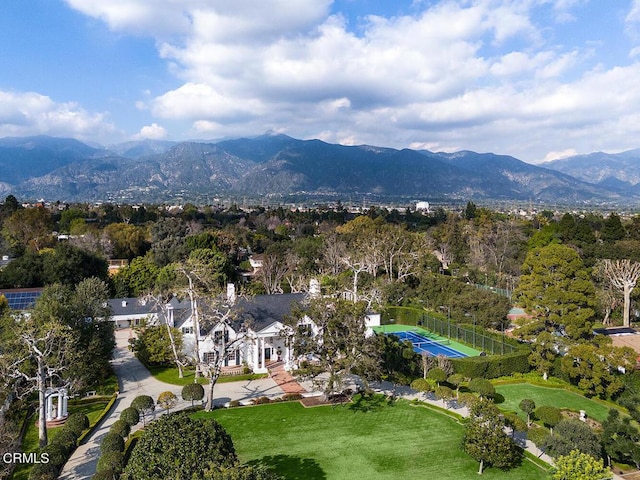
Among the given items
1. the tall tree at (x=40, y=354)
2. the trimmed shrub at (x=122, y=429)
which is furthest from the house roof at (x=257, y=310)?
the trimmed shrub at (x=122, y=429)

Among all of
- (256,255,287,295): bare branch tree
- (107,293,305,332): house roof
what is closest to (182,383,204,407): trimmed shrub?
(107,293,305,332): house roof

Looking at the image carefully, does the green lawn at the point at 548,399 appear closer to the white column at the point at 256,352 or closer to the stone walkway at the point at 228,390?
the stone walkway at the point at 228,390

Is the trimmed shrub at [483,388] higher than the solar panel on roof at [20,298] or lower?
lower

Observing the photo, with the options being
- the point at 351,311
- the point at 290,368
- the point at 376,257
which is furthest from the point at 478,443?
the point at 376,257

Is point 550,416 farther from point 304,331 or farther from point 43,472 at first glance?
point 43,472

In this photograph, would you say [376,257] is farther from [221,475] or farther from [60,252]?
[221,475]

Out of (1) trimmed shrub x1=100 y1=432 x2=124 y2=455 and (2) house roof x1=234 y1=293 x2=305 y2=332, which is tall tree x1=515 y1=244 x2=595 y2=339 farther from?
(1) trimmed shrub x1=100 y1=432 x2=124 y2=455

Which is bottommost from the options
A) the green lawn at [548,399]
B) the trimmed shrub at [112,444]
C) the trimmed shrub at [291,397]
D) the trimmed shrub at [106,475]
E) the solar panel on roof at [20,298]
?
the green lawn at [548,399]
